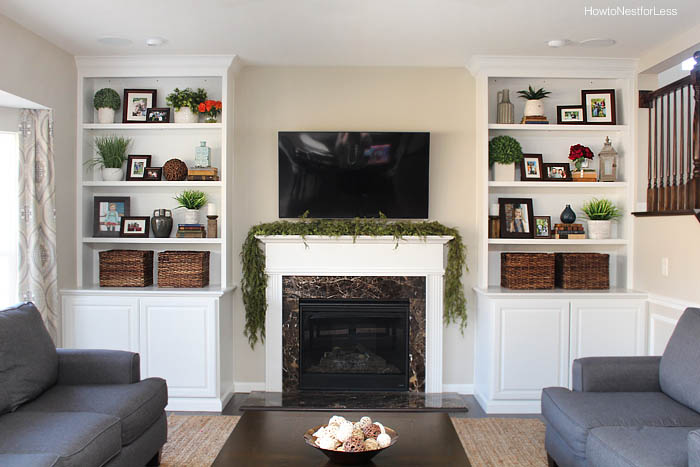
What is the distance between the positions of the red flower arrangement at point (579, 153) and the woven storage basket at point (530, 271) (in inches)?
31.4

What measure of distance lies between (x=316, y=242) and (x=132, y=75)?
6.46ft

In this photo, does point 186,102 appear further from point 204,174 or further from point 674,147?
point 674,147

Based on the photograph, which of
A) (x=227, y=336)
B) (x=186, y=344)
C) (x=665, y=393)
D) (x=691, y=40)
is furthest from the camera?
(x=227, y=336)

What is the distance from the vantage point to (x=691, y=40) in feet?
11.6

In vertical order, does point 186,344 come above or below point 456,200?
below

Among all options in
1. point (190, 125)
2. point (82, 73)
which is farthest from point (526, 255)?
point (82, 73)

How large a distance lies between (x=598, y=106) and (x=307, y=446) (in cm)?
357

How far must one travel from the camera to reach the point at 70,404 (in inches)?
105

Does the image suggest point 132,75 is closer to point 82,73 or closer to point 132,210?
point 82,73

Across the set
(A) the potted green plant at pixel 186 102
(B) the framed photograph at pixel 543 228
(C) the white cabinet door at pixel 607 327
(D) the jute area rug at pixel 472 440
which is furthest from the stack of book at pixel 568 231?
(A) the potted green plant at pixel 186 102

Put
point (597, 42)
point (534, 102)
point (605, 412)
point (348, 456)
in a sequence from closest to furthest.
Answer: point (348, 456), point (605, 412), point (597, 42), point (534, 102)

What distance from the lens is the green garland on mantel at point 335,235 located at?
13.9 ft

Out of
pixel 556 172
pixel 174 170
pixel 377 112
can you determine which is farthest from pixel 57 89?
pixel 556 172

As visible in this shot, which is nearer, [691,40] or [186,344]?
[691,40]
